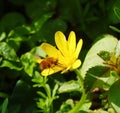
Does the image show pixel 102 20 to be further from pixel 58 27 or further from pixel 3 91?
pixel 3 91

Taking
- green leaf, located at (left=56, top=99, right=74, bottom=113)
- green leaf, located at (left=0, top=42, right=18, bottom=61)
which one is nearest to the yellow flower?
green leaf, located at (left=56, top=99, right=74, bottom=113)

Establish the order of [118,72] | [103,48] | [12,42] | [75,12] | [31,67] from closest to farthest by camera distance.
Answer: [118,72] < [103,48] < [31,67] < [12,42] < [75,12]

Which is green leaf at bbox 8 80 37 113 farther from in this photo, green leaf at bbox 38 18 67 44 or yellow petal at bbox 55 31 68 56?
yellow petal at bbox 55 31 68 56

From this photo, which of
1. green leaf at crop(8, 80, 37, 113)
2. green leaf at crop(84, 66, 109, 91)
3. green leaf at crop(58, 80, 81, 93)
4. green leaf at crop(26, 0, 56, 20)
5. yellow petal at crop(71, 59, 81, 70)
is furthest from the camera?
green leaf at crop(26, 0, 56, 20)

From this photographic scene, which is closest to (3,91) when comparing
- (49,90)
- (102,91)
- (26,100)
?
(26,100)

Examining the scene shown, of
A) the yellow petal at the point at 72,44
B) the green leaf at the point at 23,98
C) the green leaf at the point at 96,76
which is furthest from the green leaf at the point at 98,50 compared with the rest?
the green leaf at the point at 23,98

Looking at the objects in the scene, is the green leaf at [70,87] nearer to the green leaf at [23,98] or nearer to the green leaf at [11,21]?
the green leaf at [23,98]

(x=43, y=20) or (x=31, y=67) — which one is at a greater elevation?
(x=43, y=20)
